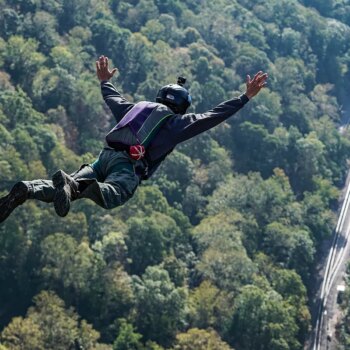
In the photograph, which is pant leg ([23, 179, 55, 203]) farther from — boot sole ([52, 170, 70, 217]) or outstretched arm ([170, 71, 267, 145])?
outstretched arm ([170, 71, 267, 145])

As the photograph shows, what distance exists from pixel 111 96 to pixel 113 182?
250 cm

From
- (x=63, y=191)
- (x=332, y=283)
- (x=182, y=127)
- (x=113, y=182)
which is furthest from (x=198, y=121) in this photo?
(x=332, y=283)

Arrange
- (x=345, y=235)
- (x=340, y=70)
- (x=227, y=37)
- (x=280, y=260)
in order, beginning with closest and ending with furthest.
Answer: (x=280, y=260), (x=345, y=235), (x=227, y=37), (x=340, y=70)

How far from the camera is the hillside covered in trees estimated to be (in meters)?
56.5

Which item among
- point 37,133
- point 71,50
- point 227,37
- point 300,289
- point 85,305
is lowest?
point 85,305

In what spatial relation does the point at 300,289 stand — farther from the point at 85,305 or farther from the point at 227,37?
the point at 227,37

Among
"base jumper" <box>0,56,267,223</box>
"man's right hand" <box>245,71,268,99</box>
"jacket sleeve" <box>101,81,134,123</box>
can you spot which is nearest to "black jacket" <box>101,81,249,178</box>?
"base jumper" <box>0,56,267,223</box>

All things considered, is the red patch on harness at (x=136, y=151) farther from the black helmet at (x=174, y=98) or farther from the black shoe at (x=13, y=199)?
the black shoe at (x=13, y=199)

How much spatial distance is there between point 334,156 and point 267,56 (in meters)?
25.7

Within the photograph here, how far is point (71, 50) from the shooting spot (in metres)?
87.5

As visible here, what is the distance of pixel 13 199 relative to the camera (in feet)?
30.1

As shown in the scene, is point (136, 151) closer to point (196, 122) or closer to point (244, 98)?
point (196, 122)

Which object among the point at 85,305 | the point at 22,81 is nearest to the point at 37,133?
the point at 22,81

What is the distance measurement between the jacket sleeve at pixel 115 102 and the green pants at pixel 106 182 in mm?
907
